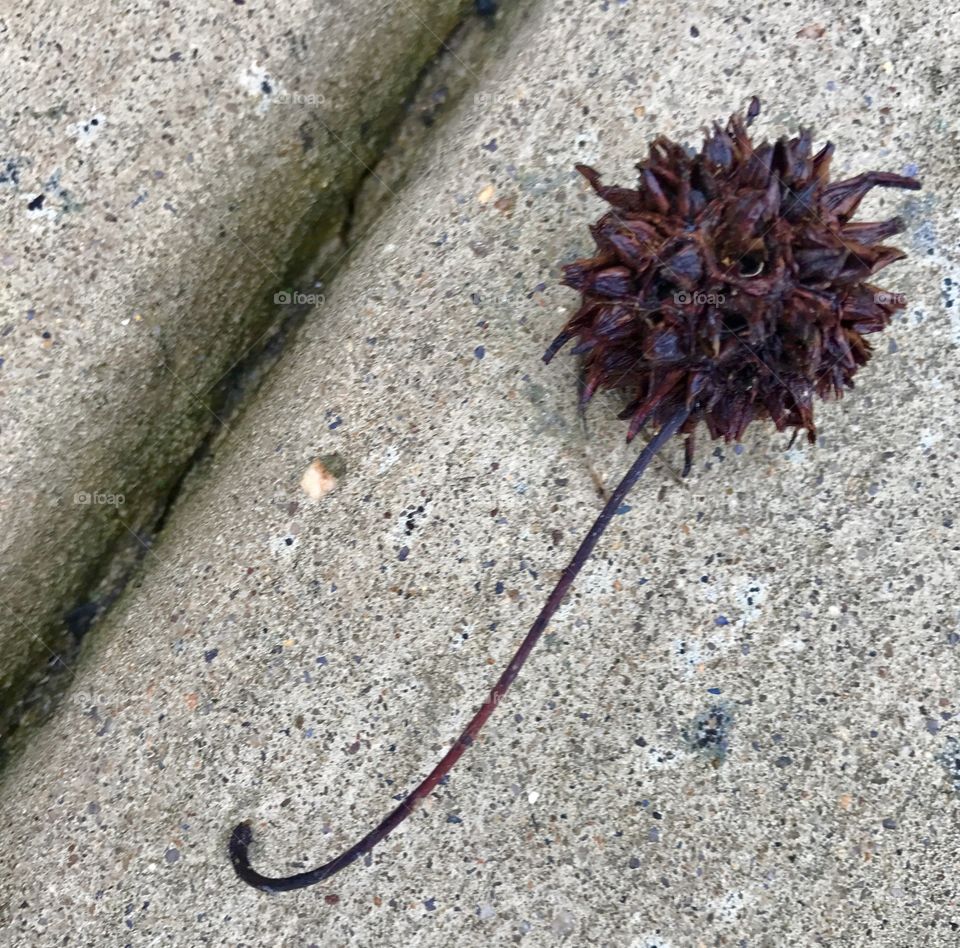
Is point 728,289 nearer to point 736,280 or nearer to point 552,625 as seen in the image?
point 736,280

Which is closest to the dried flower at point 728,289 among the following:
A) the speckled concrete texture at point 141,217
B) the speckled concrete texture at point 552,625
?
the speckled concrete texture at point 552,625

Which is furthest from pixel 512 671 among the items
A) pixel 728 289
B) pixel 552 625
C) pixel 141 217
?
pixel 141 217

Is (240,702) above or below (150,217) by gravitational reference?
below

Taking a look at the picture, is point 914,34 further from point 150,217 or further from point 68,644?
point 68,644

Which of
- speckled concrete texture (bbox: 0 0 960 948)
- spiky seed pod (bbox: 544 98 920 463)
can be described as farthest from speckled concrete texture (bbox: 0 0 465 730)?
spiky seed pod (bbox: 544 98 920 463)

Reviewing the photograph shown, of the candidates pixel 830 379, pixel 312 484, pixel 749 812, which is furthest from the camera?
pixel 312 484

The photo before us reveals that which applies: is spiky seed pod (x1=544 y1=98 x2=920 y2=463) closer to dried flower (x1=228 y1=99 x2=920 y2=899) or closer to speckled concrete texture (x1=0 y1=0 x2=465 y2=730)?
dried flower (x1=228 y1=99 x2=920 y2=899)

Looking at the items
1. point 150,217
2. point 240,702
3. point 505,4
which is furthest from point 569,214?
point 240,702
